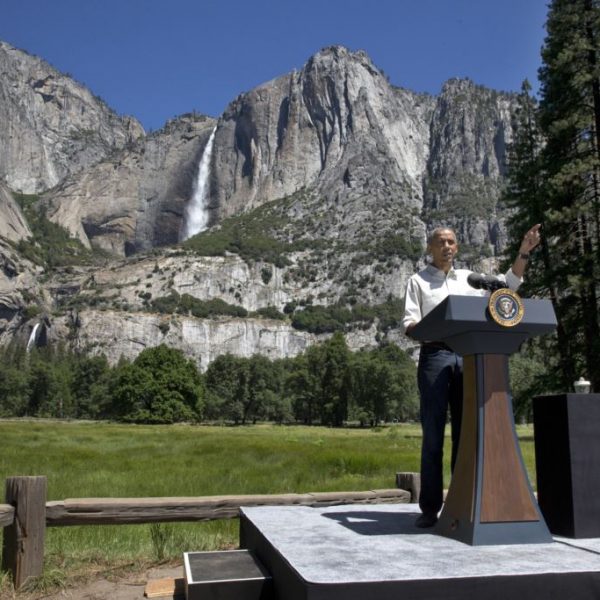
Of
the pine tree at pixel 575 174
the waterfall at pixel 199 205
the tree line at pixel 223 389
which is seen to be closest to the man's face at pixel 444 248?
the pine tree at pixel 575 174

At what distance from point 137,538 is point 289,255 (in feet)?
481

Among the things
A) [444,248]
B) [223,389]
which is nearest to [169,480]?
[444,248]

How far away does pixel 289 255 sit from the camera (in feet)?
502

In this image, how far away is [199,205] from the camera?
193 meters

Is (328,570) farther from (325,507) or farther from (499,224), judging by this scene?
(499,224)

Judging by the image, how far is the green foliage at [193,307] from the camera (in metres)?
133

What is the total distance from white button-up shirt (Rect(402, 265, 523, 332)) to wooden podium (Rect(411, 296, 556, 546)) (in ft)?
1.63

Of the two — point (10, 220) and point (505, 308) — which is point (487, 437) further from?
point (10, 220)

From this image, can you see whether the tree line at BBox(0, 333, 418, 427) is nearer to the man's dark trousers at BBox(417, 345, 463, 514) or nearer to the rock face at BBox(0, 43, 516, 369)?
the rock face at BBox(0, 43, 516, 369)

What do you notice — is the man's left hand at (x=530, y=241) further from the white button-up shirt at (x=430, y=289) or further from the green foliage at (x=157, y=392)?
the green foliage at (x=157, y=392)

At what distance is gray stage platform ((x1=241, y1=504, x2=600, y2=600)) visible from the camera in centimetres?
289

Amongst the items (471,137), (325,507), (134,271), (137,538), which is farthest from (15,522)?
(471,137)

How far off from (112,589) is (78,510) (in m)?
0.75

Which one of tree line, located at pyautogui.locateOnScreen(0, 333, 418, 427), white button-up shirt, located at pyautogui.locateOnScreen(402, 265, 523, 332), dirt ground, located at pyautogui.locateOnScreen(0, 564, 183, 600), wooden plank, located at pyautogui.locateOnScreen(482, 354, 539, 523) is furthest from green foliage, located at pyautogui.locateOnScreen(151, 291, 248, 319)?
wooden plank, located at pyautogui.locateOnScreen(482, 354, 539, 523)
